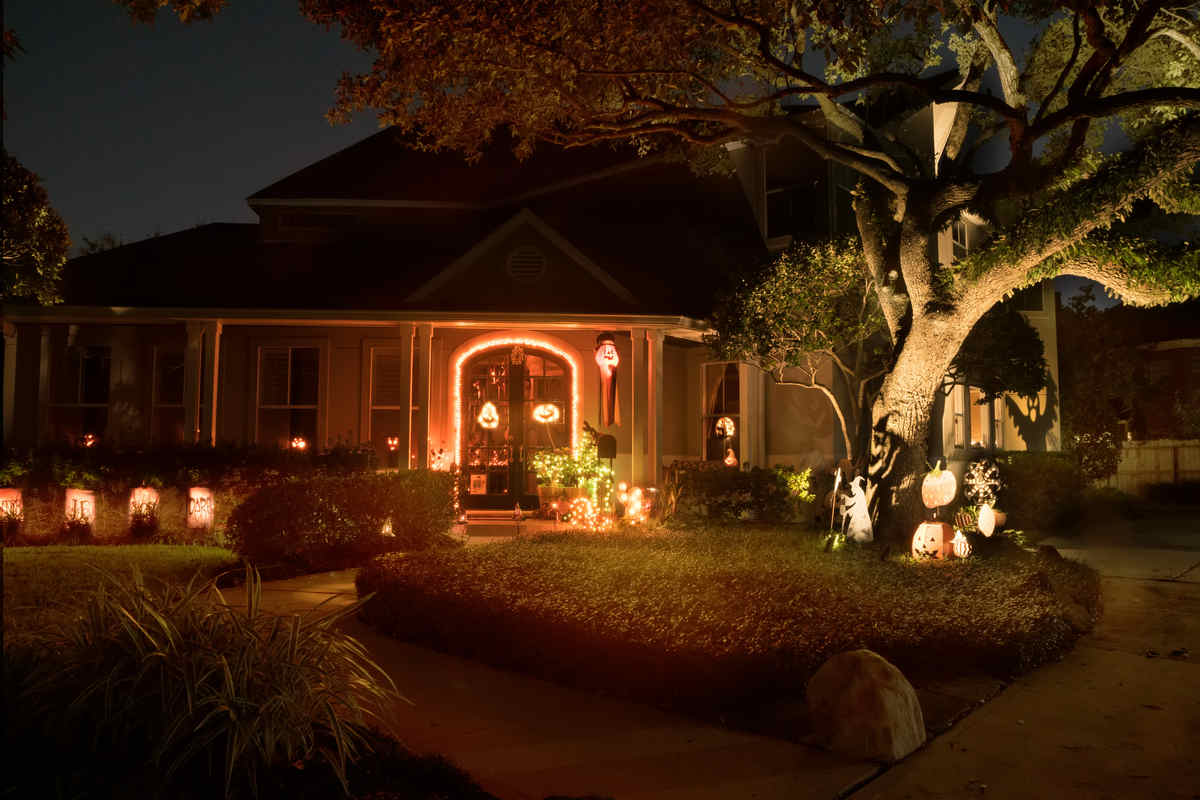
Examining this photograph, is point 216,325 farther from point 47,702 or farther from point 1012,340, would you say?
point 1012,340

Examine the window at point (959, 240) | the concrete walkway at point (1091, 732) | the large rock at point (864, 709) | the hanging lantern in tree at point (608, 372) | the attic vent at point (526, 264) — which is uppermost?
the window at point (959, 240)

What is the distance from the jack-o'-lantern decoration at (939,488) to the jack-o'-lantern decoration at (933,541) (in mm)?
318

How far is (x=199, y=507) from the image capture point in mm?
11961

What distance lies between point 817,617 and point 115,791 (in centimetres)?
433

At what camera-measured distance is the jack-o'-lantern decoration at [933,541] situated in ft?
32.3

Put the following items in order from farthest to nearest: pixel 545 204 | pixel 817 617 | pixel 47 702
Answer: pixel 545 204 < pixel 817 617 < pixel 47 702

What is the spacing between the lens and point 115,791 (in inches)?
144

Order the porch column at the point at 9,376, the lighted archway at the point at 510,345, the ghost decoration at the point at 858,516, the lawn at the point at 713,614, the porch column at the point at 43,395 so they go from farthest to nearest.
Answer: the lighted archway at the point at 510,345 < the porch column at the point at 43,395 < the porch column at the point at 9,376 < the ghost decoration at the point at 858,516 < the lawn at the point at 713,614

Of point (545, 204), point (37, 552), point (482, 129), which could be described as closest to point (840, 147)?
point (482, 129)

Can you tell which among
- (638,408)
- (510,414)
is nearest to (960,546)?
(638,408)

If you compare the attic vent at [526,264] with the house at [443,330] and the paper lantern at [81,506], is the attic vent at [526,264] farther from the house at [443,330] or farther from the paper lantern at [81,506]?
the paper lantern at [81,506]

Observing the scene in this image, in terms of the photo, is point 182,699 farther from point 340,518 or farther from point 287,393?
point 287,393

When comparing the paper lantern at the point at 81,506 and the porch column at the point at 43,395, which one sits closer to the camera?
the paper lantern at the point at 81,506

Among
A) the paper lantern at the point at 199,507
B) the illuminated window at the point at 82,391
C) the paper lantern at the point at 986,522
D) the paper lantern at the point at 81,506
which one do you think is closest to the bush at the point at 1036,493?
the paper lantern at the point at 986,522
